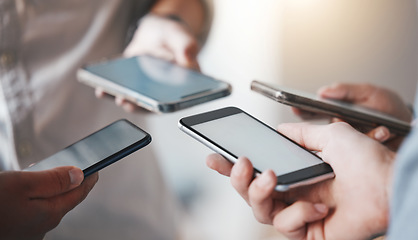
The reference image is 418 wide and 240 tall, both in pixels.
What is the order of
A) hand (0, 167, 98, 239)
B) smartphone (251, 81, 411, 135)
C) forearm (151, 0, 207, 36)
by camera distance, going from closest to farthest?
hand (0, 167, 98, 239) → smartphone (251, 81, 411, 135) → forearm (151, 0, 207, 36)

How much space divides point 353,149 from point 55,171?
22 cm

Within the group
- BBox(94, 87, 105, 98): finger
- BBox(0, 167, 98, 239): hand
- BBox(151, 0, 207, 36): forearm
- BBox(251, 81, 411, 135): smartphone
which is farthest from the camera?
BBox(151, 0, 207, 36): forearm

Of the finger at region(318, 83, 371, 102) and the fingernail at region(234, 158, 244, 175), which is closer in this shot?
the fingernail at region(234, 158, 244, 175)

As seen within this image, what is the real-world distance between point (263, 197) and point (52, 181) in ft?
0.49

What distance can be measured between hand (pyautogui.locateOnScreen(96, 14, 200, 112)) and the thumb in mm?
245

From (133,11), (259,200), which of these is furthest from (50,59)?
(259,200)

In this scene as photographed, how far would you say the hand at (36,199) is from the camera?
0.31 meters

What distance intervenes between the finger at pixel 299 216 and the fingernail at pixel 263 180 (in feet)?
0.12

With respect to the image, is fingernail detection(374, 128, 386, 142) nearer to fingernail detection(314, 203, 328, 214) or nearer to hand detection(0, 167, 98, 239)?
fingernail detection(314, 203, 328, 214)

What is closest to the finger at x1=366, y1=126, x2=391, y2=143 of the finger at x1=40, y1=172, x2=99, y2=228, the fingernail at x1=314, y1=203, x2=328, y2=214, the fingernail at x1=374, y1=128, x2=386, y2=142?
the fingernail at x1=374, y1=128, x2=386, y2=142

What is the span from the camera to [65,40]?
625 mm

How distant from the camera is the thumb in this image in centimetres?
31

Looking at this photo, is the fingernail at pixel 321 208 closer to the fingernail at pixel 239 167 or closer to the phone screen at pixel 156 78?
the fingernail at pixel 239 167

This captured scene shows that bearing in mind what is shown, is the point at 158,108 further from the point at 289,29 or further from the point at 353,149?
the point at 289,29
